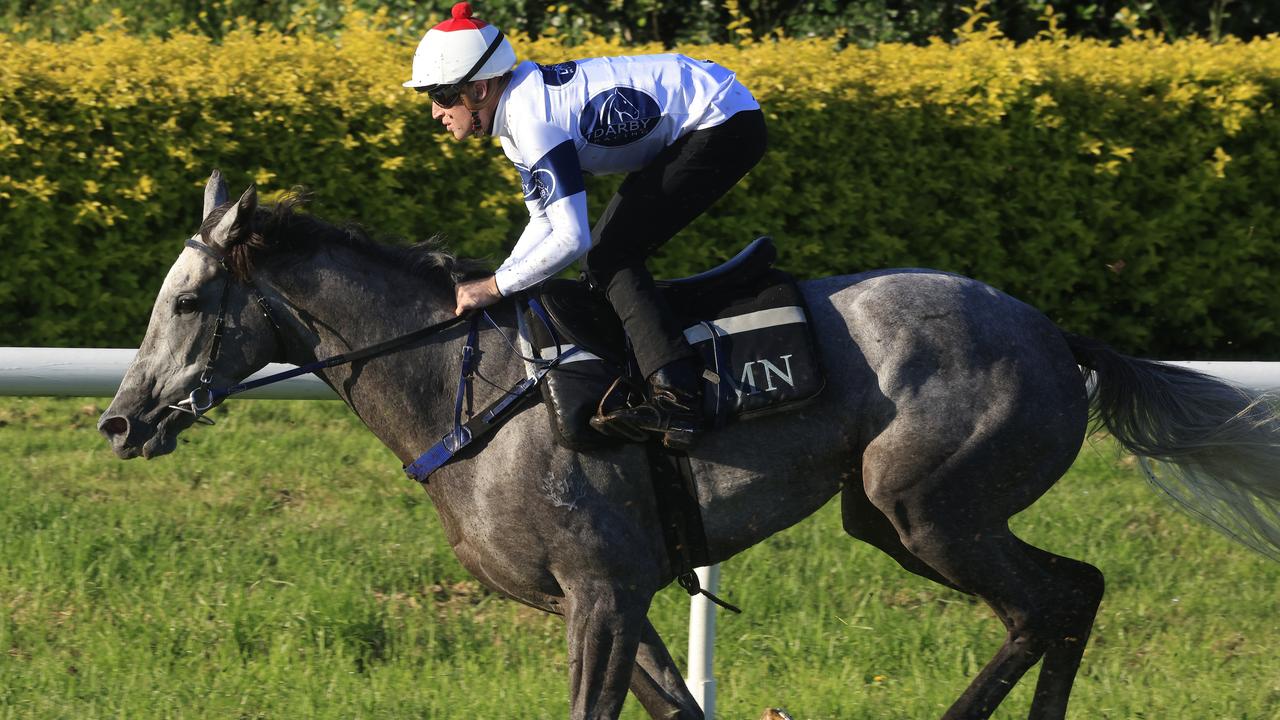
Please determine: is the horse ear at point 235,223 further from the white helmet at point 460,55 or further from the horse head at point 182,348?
the white helmet at point 460,55

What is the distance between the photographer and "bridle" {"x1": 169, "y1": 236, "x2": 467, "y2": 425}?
383 cm

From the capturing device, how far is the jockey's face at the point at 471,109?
152 inches

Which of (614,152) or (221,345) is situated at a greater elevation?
(614,152)

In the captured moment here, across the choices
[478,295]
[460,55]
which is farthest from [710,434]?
[460,55]

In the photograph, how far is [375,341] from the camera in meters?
3.97

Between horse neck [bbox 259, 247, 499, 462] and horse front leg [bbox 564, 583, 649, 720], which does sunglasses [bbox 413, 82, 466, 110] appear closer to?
horse neck [bbox 259, 247, 499, 462]

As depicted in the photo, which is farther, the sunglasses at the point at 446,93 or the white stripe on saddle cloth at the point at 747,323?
the white stripe on saddle cloth at the point at 747,323

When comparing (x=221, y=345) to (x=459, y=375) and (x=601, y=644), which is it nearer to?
(x=459, y=375)

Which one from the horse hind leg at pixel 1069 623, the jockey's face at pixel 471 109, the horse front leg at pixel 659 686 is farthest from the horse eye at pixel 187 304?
the horse hind leg at pixel 1069 623

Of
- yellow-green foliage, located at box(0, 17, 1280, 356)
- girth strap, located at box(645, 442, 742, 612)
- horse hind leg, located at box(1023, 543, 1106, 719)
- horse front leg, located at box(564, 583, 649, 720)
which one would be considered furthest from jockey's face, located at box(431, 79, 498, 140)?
yellow-green foliage, located at box(0, 17, 1280, 356)

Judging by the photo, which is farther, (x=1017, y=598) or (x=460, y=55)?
(x=1017, y=598)

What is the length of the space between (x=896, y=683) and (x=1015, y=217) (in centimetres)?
392

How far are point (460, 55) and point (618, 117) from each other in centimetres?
43

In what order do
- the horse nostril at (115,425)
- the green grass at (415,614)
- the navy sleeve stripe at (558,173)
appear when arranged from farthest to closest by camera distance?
the green grass at (415,614) → the horse nostril at (115,425) → the navy sleeve stripe at (558,173)
